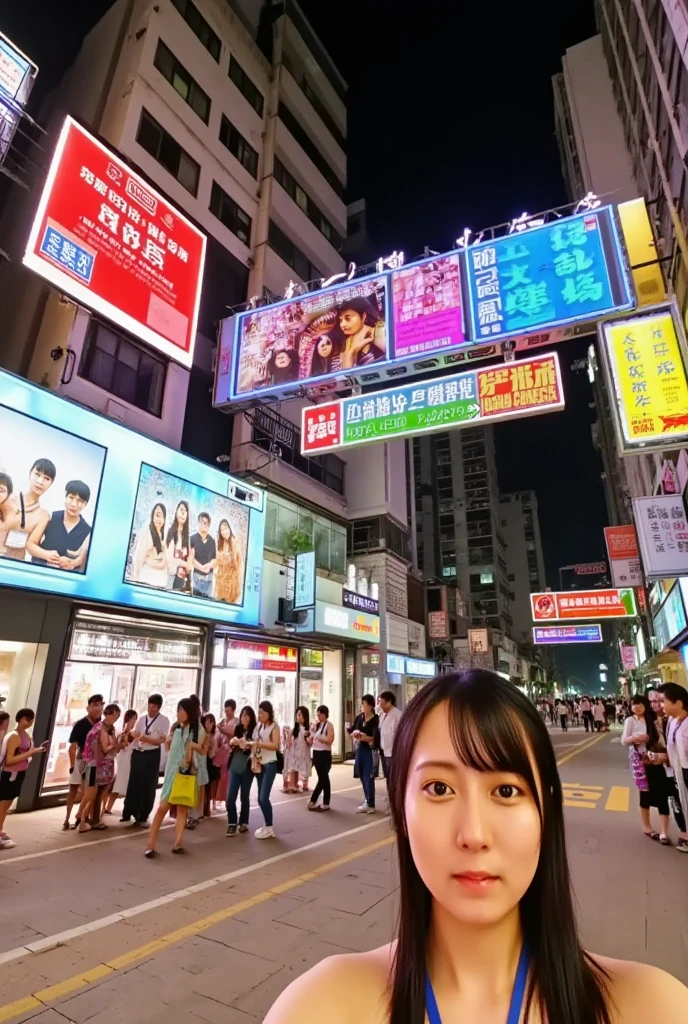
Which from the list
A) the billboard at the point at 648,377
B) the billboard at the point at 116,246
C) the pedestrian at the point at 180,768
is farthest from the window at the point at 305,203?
the pedestrian at the point at 180,768

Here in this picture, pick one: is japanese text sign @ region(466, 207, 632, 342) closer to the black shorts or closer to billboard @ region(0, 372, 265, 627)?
billboard @ region(0, 372, 265, 627)

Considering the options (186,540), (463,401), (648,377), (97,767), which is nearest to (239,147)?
(186,540)

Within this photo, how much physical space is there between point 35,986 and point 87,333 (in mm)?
12542

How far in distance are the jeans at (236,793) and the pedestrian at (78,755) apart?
2267 mm

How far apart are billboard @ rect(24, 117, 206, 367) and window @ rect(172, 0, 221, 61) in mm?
11141

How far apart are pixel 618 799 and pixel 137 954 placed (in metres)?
9.81

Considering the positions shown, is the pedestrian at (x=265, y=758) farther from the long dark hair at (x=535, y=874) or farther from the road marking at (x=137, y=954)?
the long dark hair at (x=535, y=874)

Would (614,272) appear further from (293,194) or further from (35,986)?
(293,194)

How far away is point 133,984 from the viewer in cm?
344

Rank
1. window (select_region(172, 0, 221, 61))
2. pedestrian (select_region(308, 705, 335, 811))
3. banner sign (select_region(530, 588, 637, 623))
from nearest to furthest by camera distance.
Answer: pedestrian (select_region(308, 705, 335, 811)) < window (select_region(172, 0, 221, 61)) < banner sign (select_region(530, 588, 637, 623))

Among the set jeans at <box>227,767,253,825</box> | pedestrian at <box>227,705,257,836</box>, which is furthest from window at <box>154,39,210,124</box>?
jeans at <box>227,767,253,825</box>

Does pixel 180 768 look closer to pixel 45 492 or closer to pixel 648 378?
pixel 45 492

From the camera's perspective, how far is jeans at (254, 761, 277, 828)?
748cm

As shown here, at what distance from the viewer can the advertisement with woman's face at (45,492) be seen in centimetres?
912
